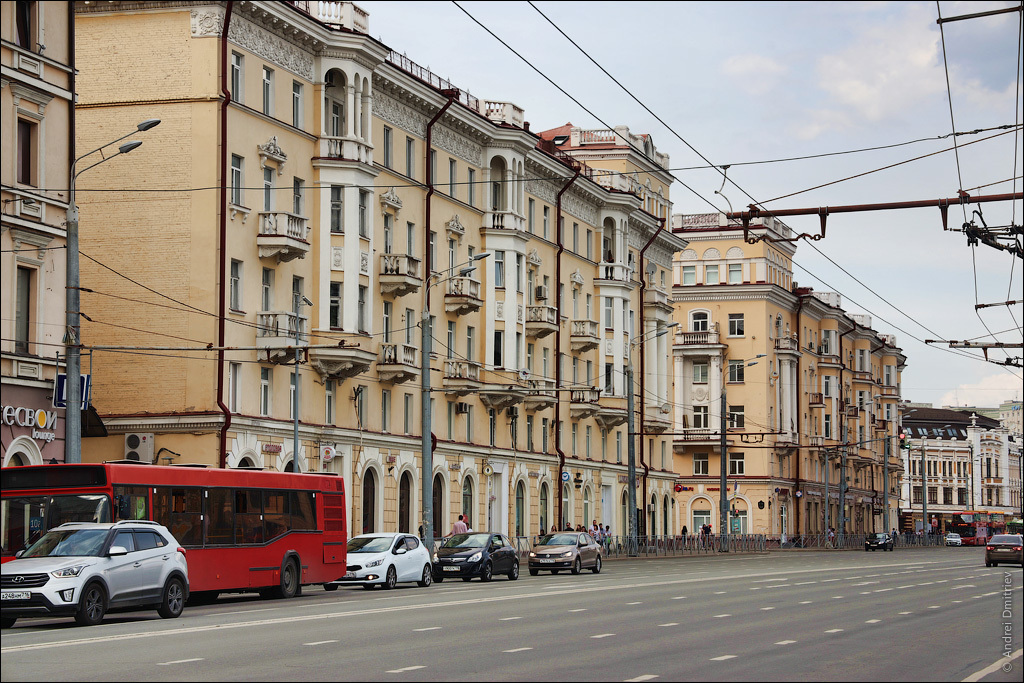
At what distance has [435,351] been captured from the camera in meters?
54.5

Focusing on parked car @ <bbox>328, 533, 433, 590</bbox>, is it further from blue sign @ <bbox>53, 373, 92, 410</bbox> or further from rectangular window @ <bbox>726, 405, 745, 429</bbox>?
rectangular window @ <bbox>726, 405, 745, 429</bbox>

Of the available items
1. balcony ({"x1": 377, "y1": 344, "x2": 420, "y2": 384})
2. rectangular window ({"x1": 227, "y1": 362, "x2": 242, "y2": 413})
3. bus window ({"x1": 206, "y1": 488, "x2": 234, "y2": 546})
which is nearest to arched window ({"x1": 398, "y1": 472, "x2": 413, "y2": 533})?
balcony ({"x1": 377, "y1": 344, "x2": 420, "y2": 384})

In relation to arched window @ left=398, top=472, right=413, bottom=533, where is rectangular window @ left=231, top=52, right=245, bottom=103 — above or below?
above

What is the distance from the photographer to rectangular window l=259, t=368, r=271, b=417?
44.1m

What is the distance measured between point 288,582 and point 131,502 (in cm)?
595

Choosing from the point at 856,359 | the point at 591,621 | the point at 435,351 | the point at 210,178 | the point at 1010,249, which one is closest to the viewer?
the point at 591,621

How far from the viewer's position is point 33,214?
112ft

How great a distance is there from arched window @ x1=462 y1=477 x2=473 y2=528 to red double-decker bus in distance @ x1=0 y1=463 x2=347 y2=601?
23245mm

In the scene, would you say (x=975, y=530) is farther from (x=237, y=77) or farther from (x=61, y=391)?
(x=61, y=391)

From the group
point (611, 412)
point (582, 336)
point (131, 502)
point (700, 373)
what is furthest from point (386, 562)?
point (700, 373)

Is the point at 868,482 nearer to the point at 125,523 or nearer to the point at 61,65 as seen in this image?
the point at 61,65

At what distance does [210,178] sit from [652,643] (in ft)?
88.6

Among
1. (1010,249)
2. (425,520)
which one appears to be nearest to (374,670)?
(1010,249)

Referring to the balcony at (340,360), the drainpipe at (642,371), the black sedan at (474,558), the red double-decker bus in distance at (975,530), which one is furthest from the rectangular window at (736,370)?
the black sedan at (474,558)
